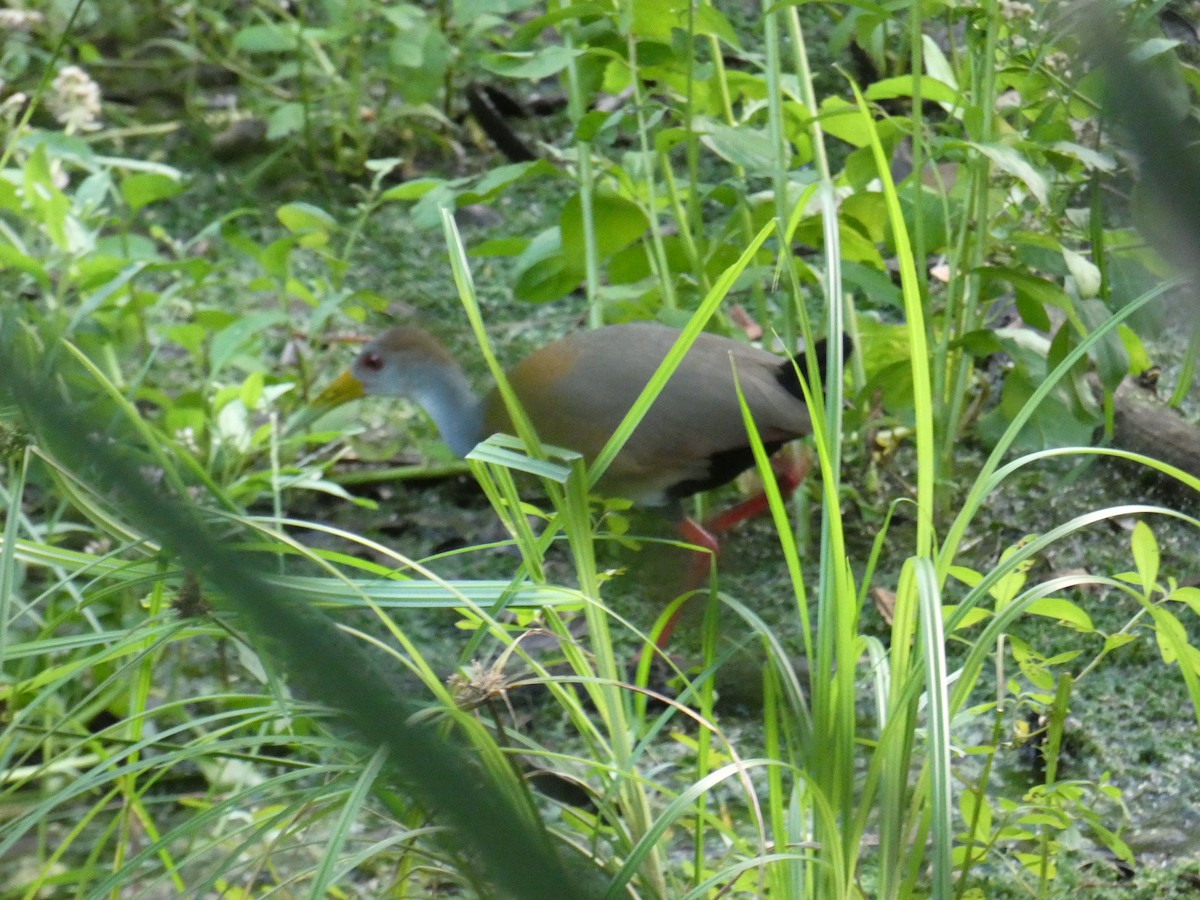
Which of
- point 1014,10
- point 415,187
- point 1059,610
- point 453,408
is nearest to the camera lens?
point 1059,610

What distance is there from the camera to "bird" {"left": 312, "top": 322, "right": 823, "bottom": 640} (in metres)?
1.87

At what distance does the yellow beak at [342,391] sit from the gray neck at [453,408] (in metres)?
0.12

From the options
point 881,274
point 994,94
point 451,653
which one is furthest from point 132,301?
point 994,94

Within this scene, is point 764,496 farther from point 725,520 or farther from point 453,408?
point 453,408

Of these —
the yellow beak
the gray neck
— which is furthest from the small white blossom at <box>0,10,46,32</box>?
the gray neck

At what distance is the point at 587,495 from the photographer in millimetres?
1111

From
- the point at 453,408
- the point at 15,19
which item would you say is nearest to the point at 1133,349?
the point at 453,408

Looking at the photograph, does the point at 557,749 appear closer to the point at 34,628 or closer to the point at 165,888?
the point at 165,888

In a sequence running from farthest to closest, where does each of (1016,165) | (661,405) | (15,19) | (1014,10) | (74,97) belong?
(15,19)
(74,97)
(661,405)
(1014,10)
(1016,165)

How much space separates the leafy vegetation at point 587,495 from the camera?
92 cm

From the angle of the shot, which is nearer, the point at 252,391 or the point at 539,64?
the point at 539,64

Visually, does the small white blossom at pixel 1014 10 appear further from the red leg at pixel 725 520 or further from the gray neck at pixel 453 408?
the gray neck at pixel 453 408

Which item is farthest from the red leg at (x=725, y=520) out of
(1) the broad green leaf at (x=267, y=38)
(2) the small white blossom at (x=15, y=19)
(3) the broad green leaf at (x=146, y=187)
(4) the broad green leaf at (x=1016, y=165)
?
(2) the small white blossom at (x=15, y=19)

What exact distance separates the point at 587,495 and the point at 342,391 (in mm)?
1333
